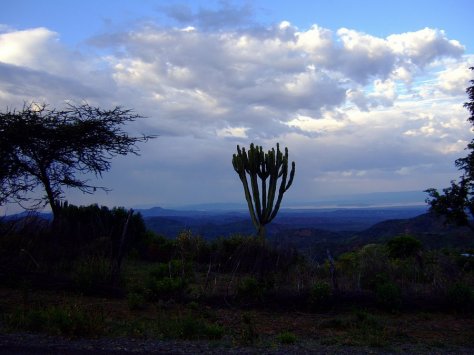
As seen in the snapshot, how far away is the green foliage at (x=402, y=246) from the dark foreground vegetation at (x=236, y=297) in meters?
3.52

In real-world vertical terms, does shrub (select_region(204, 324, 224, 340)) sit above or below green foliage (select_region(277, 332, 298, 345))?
above

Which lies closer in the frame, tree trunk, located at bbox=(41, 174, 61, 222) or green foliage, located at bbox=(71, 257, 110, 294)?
green foliage, located at bbox=(71, 257, 110, 294)

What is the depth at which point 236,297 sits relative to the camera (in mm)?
9938

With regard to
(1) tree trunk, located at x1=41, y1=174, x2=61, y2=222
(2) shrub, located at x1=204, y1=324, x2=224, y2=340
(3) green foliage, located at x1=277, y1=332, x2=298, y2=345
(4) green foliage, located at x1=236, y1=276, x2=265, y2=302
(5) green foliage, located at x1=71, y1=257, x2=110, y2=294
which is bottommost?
(3) green foliage, located at x1=277, y1=332, x2=298, y2=345

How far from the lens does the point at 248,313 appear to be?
9.34 meters

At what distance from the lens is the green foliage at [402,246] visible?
1559 cm

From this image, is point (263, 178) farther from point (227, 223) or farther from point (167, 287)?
point (227, 223)

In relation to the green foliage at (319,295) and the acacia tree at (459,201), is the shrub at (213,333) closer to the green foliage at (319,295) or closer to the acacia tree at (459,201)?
the green foliage at (319,295)

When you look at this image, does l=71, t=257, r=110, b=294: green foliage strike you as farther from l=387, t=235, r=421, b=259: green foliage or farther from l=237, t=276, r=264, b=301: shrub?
l=387, t=235, r=421, b=259: green foliage

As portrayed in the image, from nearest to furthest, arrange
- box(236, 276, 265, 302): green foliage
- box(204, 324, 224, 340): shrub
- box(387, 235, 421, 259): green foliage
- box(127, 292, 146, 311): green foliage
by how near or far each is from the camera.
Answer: box(204, 324, 224, 340): shrub → box(127, 292, 146, 311): green foliage → box(236, 276, 265, 302): green foliage → box(387, 235, 421, 259): green foliage

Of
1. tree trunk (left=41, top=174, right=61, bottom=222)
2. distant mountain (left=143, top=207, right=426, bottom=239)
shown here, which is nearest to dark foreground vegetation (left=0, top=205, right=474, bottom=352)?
distant mountain (left=143, top=207, right=426, bottom=239)

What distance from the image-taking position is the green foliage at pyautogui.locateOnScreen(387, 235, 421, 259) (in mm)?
15587

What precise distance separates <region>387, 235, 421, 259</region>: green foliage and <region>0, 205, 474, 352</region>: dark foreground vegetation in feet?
11.6

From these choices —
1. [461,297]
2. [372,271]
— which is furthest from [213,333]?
[461,297]
